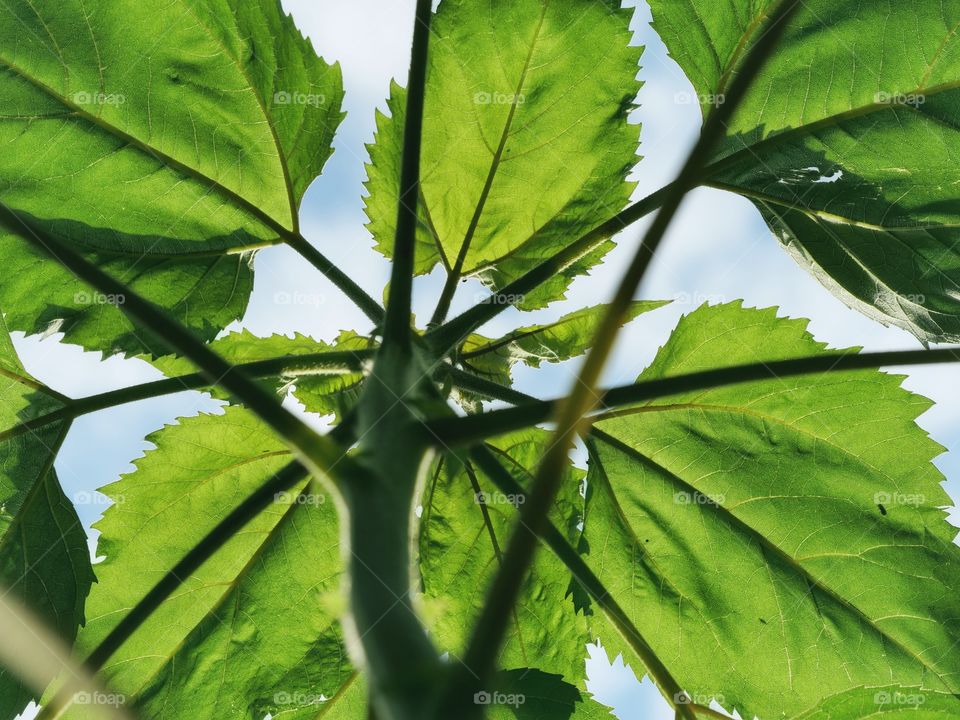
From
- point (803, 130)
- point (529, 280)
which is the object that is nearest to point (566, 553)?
point (529, 280)

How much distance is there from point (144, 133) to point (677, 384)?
1.38 meters

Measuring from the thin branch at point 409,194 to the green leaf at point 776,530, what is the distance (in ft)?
2.70

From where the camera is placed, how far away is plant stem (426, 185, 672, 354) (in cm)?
162

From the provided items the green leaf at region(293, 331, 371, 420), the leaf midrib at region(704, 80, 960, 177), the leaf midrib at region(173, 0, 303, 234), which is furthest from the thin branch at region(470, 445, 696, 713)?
the leaf midrib at region(704, 80, 960, 177)

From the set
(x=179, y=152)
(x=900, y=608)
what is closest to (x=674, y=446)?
(x=900, y=608)

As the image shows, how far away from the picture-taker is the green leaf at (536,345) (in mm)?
2076

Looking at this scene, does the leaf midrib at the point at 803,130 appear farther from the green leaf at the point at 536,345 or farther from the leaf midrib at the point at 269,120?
the leaf midrib at the point at 269,120

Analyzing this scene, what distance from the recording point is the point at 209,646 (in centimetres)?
210

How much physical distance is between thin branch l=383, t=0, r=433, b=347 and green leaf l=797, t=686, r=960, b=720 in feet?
3.39

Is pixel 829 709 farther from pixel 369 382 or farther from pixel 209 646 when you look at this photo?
pixel 209 646

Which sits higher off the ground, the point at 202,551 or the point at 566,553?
the point at 566,553

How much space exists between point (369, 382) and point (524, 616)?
1.11 metres

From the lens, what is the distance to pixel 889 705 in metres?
1.53

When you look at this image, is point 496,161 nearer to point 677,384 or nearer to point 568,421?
point 677,384
